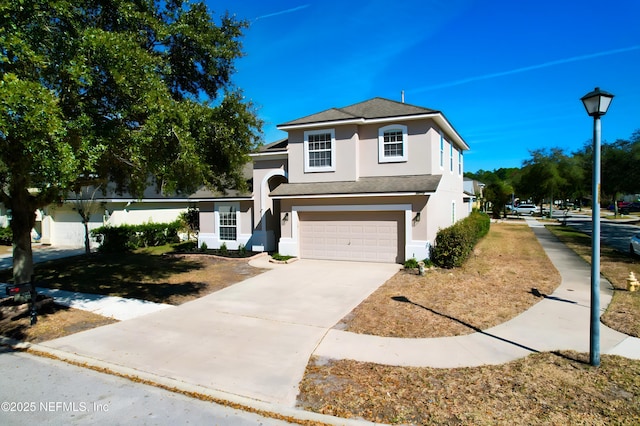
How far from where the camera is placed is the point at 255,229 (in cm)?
1953

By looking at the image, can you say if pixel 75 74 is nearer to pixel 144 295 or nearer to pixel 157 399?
pixel 157 399

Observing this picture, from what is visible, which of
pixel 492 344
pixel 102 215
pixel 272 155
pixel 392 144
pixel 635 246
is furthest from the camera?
pixel 102 215

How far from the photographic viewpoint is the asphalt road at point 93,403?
16.0 ft

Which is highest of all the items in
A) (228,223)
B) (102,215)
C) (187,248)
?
(102,215)

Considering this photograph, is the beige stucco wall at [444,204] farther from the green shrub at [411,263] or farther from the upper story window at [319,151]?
the upper story window at [319,151]

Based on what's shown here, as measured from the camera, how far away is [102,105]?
8781mm

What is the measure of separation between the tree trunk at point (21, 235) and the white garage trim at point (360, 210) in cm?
972

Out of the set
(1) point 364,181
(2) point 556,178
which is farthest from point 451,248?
(2) point 556,178

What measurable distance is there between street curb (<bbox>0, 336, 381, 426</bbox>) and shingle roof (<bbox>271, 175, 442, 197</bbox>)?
35.6 feet

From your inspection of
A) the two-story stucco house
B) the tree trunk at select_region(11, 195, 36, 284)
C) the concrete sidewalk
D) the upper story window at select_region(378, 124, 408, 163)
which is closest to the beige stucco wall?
the two-story stucco house

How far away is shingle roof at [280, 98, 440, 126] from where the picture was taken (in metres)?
16.2

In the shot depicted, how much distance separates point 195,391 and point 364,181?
12.4 m

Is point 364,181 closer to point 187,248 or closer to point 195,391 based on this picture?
point 187,248

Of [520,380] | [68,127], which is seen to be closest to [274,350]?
[520,380]
